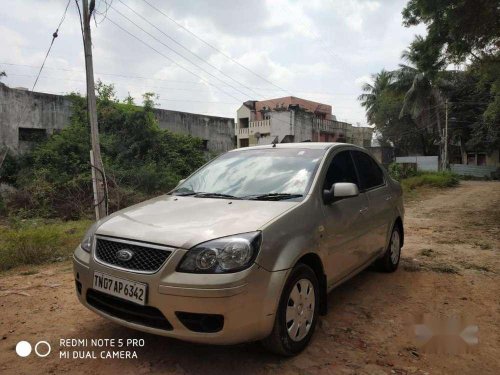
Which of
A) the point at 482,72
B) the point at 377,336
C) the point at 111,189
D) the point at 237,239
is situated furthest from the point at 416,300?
the point at 482,72

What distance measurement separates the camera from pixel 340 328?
11.4ft

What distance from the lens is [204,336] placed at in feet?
8.24

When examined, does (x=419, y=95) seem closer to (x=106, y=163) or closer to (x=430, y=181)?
(x=430, y=181)

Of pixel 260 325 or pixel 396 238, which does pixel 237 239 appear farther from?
pixel 396 238

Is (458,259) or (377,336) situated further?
(458,259)

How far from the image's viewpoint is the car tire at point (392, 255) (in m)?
4.96

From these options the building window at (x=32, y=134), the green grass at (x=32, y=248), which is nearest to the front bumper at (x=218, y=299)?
the green grass at (x=32, y=248)

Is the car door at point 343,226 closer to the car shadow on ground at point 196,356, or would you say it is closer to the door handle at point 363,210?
the door handle at point 363,210

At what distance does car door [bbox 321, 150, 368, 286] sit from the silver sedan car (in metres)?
0.01

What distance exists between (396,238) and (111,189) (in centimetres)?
896

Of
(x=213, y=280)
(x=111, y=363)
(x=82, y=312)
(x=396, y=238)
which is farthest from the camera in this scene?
(x=396, y=238)

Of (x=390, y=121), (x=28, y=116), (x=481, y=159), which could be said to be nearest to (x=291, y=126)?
(x=390, y=121)

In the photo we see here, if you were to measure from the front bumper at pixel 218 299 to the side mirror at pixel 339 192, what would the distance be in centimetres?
101

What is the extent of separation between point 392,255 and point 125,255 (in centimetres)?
356
